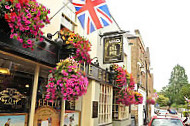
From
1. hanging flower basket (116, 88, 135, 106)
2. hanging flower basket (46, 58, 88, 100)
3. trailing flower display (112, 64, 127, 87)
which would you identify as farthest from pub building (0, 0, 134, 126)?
hanging flower basket (116, 88, 135, 106)

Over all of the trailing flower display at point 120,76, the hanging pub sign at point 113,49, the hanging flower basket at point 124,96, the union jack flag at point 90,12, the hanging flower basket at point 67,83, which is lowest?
the hanging flower basket at point 124,96

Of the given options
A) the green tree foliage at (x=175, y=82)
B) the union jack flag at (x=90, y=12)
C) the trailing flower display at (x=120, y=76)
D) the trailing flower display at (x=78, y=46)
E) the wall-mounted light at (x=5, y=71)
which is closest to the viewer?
the wall-mounted light at (x=5, y=71)

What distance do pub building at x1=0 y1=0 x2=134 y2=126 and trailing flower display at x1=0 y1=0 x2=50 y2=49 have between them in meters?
0.48

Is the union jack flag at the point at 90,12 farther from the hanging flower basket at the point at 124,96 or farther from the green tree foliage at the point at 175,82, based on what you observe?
the green tree foliage at the point at 175,82

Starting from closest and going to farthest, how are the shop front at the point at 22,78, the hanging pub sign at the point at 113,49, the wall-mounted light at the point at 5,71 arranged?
1. the shop front at the point at 22,78
2. the wall-mounted light at the point at 5,71
3. the hanging pub sign at the point at 113,49

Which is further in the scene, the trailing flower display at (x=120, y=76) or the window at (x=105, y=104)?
the trailing flower display at (x=120, y=76)

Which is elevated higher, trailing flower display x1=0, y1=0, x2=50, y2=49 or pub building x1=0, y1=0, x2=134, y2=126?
trailing flower display x1=0, y1=0, x2=50, y2=49

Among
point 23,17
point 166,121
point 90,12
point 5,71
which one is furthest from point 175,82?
point 23,17

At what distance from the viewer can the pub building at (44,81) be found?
470 centimetres

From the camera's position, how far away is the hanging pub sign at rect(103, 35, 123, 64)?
350 inches

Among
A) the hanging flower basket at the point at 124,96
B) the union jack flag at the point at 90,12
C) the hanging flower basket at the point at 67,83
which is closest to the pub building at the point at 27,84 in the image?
the hanging flower basket at the point at 67,83

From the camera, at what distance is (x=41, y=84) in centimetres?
592

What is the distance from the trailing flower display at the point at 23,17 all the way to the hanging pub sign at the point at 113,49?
529 centimetres

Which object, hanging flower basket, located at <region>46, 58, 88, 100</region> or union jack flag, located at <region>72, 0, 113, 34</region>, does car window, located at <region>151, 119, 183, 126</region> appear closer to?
hanging flower basket, located at <region>46, 58, 88, 100</region>
